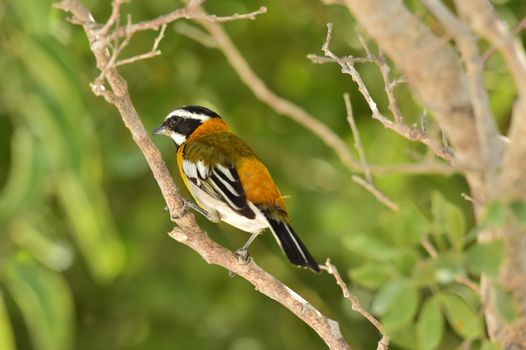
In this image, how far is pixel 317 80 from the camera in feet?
21.0

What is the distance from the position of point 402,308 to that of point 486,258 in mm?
203

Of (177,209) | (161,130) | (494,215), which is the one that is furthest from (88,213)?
(494,215)

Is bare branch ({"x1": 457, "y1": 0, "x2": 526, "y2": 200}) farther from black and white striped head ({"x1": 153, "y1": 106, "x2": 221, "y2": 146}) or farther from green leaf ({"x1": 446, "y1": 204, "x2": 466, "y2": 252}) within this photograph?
black and white striped head ({"x1": 153, "y1": 106, "x2": 221, "y2": 146})

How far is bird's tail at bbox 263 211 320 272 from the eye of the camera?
11.8ft

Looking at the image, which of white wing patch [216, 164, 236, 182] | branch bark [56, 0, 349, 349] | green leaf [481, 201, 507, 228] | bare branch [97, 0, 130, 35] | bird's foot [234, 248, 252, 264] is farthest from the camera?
white wing patch [216, 164, 236, 182]

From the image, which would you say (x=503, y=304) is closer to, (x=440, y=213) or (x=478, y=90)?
(x=440, y=213)

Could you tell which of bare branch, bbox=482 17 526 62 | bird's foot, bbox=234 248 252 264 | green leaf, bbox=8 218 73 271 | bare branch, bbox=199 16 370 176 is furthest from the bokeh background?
bare branch, bbox=482 17 526 62

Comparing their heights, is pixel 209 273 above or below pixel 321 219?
below

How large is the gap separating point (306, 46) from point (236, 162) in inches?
88.1

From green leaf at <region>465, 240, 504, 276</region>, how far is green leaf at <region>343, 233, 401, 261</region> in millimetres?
156

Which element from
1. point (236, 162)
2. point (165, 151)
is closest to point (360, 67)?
point (165, 151)

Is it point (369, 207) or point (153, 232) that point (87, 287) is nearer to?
point (153, 232)

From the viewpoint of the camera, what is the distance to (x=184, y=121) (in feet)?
16.5

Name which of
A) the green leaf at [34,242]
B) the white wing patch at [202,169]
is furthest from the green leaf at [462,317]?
the white wing patch at [202,169]
